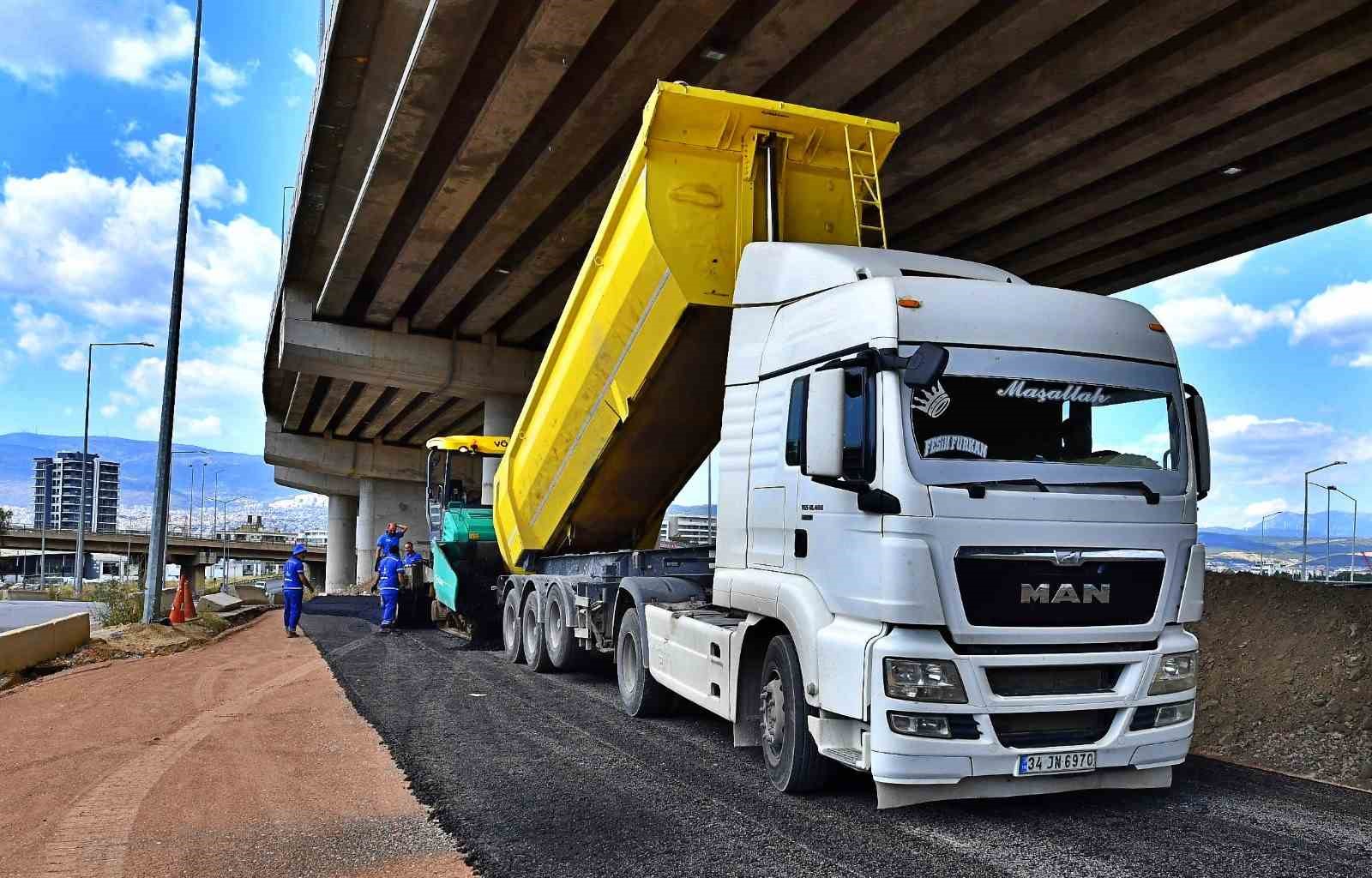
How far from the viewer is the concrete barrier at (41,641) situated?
1208cm

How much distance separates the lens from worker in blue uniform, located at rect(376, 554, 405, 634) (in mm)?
17812

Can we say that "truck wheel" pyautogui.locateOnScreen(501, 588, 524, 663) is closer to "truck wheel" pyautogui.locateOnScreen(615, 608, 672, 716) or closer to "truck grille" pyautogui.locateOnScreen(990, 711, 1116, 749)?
"truck wheel" pyautogui.locateOnScreen(615, 608, 672, 716)

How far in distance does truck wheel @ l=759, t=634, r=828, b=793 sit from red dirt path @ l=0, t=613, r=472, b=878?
1957 mm

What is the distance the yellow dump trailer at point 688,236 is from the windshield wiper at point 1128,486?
289 centimetres

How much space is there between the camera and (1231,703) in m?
9.20

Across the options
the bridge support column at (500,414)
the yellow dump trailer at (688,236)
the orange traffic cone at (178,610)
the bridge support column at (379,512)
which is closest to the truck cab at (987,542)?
the yellow dump trailer at (688,236)

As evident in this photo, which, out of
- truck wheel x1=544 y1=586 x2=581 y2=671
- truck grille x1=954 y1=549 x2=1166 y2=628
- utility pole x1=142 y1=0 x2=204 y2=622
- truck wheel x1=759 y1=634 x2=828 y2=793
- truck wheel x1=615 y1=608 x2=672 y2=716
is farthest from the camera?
utility pole x1=142 y1=0 x2=204 y2=622

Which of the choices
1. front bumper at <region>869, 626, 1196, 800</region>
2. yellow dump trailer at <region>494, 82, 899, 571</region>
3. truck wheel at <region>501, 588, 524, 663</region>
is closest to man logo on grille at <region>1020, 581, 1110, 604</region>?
front bumper at <region>869, 626, 1196, 800</region>

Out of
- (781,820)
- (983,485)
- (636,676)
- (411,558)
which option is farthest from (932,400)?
(411,558)

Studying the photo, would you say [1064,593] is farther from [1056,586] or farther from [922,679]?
[922,679]

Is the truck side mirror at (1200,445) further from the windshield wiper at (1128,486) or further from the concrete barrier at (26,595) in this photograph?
the concrete barrier at (26,595)

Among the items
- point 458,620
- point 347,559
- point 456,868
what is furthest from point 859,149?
point 347,559

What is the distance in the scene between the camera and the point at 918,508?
5234mm

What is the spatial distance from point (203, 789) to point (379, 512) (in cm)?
4936
